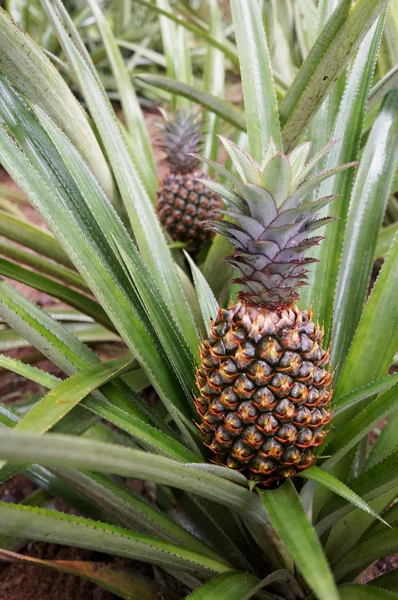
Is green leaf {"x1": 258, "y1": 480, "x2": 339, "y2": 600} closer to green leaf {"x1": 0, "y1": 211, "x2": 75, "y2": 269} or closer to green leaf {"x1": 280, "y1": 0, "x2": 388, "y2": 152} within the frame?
green leaf {"x1": 280, "y1": 0, "x2": 388, "y2": 152}

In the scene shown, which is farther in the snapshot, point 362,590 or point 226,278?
point 226,278

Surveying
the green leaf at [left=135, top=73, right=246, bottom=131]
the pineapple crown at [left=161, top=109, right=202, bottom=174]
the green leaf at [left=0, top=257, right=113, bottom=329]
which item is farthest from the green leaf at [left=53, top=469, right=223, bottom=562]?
the pineapple crown at [left=161, top=109, right=202, bottom=174]

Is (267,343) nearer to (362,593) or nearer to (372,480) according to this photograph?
(372,480)

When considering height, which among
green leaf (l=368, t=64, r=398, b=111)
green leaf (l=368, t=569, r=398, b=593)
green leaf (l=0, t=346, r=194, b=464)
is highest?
green leaf (l=368, t=64, r=398, b=111)

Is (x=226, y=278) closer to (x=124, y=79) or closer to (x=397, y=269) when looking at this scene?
(x=397, y=269)

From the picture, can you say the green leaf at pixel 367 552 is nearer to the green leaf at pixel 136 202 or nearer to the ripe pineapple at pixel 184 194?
the green leaf at pixel 136 202

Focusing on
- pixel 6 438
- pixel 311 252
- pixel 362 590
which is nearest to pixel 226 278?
pixel 311 252
